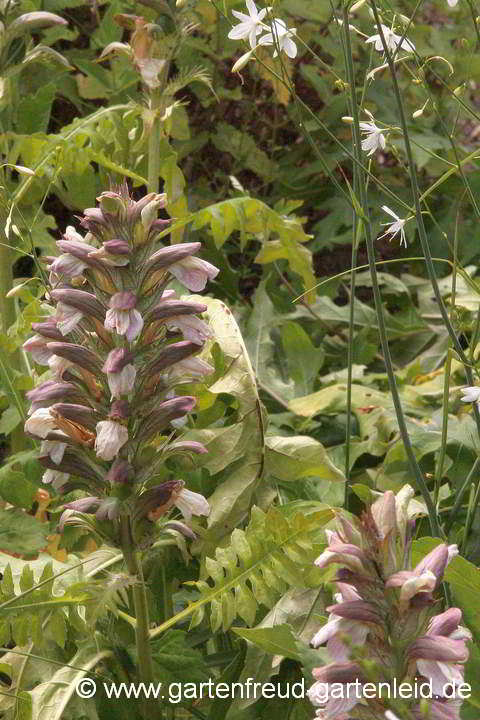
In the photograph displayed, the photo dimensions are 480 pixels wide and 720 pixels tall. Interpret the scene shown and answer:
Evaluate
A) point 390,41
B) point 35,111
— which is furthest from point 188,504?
point 35,111

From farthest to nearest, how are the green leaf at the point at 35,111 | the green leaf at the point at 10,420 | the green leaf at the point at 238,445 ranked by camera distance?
the green leaf at the point at 35,111 → the green leaf at the point at 10,420 → the green leaf at the point at 238,445

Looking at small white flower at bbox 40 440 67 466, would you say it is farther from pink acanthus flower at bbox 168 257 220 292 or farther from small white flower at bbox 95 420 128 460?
pink acanthus flower at bbox 168 257 220 292

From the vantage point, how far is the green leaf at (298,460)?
1.62 meters

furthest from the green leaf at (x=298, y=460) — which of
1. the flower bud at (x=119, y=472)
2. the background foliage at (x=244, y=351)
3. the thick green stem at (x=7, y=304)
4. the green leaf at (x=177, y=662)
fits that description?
the thick green stem at (x=7, y=304)

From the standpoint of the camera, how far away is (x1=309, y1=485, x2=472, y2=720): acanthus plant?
2.82ft

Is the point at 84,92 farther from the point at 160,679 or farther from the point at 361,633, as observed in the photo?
the point at 361,633

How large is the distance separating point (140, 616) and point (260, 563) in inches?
7.2

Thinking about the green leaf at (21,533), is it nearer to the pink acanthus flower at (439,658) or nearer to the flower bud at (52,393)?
the flower bud at (52,393)

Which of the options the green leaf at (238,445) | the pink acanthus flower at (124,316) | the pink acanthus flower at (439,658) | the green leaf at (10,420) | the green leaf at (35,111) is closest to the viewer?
the pink acanthus flower at (439,658)

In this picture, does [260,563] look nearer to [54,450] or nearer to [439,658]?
[54,450]

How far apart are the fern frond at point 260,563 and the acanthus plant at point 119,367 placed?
4.3 inches

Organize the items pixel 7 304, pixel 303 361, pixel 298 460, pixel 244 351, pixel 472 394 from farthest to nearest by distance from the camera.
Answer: pixel 303 361 < pixel 7 304 < pixel 244 351 < pixel 298 460 < pixel 472 394

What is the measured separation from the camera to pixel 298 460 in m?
1.63

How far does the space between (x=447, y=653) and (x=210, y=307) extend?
1075mm
